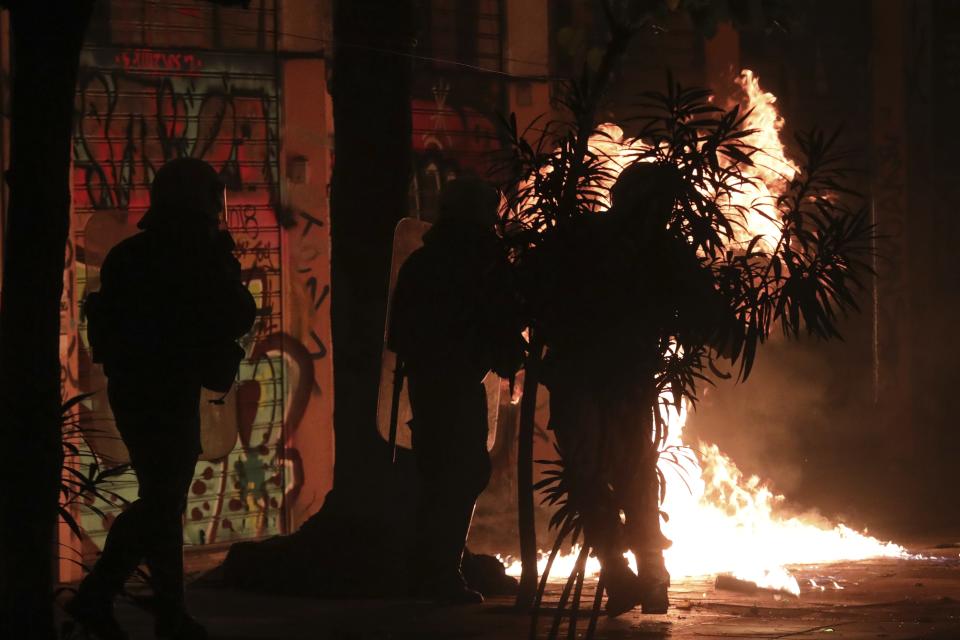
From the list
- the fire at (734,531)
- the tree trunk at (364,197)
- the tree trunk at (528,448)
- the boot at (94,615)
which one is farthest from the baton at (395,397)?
the boot at (94,615)

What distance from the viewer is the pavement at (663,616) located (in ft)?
23.4

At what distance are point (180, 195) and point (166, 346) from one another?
59 cm

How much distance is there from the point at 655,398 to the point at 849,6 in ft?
36.2

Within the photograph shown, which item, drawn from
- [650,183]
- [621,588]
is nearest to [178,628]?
[621,588]

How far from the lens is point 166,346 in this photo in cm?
671

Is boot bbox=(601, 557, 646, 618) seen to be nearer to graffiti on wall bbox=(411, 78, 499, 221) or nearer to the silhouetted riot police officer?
the silhouetted riot police officer

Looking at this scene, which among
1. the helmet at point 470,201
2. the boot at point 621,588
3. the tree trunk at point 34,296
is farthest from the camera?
the helmet at point 470,201

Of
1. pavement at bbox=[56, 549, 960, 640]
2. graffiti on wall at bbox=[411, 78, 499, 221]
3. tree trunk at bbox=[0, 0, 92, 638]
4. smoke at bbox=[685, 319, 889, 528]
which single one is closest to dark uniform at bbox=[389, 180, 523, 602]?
pavement at bbox=[56, 549, 960, 640]

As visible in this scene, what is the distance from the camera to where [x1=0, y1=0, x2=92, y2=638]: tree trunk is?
5594 mm

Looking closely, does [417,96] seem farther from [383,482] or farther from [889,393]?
[889,393]

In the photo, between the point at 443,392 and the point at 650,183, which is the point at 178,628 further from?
the point at 650,183

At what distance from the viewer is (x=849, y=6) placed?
16.8m

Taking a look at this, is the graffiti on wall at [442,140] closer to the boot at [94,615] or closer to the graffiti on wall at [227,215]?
the graffiti on wall at [227,215]

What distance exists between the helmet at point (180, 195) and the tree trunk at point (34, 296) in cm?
116
